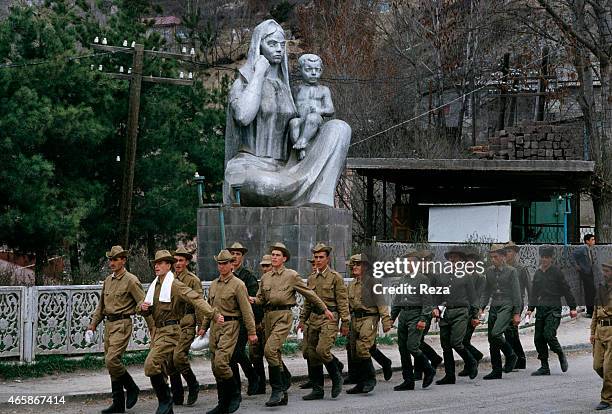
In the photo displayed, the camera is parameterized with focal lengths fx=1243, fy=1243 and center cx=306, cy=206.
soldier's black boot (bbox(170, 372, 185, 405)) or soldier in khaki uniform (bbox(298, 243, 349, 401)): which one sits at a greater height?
soldier in khaki uniform (bbox(298, 243, 349, 401))

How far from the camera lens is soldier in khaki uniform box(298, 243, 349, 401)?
48.3 ft

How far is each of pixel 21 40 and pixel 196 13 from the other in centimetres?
3423

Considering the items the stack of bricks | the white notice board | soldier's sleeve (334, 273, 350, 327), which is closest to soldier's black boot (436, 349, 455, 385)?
soldier's sleeve (334, 273, 350, 327)

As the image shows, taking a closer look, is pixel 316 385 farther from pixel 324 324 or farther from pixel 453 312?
pixel 453 312

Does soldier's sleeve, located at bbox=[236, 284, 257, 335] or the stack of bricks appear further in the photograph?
the stack of bricks

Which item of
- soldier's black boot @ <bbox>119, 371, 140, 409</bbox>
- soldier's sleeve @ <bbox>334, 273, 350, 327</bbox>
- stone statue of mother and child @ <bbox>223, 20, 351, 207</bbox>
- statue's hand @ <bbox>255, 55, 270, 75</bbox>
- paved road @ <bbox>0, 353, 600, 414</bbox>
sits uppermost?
statue's hand @ <bbox>255, 55, 270, 75</bbox>

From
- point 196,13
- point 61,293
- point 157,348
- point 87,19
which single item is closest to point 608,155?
point 87,19

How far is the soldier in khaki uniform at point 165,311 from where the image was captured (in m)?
13.1

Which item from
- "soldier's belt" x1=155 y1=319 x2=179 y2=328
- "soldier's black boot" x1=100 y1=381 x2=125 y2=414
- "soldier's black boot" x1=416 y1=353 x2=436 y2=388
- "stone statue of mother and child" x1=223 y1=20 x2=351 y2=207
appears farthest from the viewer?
"stone statue of mother and child" x1=223 y1=20 x2=351 y2=207

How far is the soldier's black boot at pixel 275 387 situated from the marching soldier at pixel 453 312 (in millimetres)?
2910

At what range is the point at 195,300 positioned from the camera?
13.3 meters

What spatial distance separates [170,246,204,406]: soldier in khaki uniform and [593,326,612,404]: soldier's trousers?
4527 millimetres

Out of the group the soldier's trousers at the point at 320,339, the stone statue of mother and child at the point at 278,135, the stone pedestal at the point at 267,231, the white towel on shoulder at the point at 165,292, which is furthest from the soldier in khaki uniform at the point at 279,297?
the stone statue of mother and child at the point at 278,135

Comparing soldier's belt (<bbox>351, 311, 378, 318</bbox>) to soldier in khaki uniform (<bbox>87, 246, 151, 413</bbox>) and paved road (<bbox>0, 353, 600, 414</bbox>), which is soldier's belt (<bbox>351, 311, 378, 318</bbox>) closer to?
paved road (<bbox>0, 353, 600, 414</bbox>)
